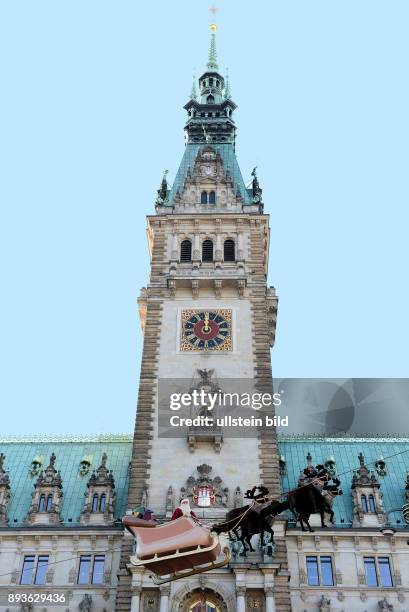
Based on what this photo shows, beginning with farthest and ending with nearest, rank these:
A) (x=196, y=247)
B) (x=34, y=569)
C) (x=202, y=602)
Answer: (x=196, y=247)
(x=34, y=569)
(x=202, y=602)

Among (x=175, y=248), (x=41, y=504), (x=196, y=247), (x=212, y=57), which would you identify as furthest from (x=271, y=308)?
(x=212, y=57)

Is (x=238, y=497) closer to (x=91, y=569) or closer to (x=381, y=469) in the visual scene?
(x=91, y=569)

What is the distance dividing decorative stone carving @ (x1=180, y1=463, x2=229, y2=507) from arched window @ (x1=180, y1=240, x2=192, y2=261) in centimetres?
1520

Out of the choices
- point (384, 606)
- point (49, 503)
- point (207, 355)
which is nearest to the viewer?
point (384, 606)

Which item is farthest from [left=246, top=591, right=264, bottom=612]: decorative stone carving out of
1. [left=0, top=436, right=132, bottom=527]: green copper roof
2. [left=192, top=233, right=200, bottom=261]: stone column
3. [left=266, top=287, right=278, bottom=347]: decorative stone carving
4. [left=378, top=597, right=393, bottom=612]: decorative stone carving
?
[left=192, top=233, right=200, bottom=261]: stone column

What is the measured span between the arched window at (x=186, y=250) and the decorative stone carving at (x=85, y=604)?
21.0m

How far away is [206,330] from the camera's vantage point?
140ft

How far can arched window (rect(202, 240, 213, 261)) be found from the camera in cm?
4728

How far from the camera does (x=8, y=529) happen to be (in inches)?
1453

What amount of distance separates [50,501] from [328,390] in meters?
32.3

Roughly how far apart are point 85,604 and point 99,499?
5632 mm

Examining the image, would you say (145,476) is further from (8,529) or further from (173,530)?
(173,530)

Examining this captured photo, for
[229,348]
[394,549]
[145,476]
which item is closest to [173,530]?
[145,476]

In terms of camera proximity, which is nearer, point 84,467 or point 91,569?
point 91,569
